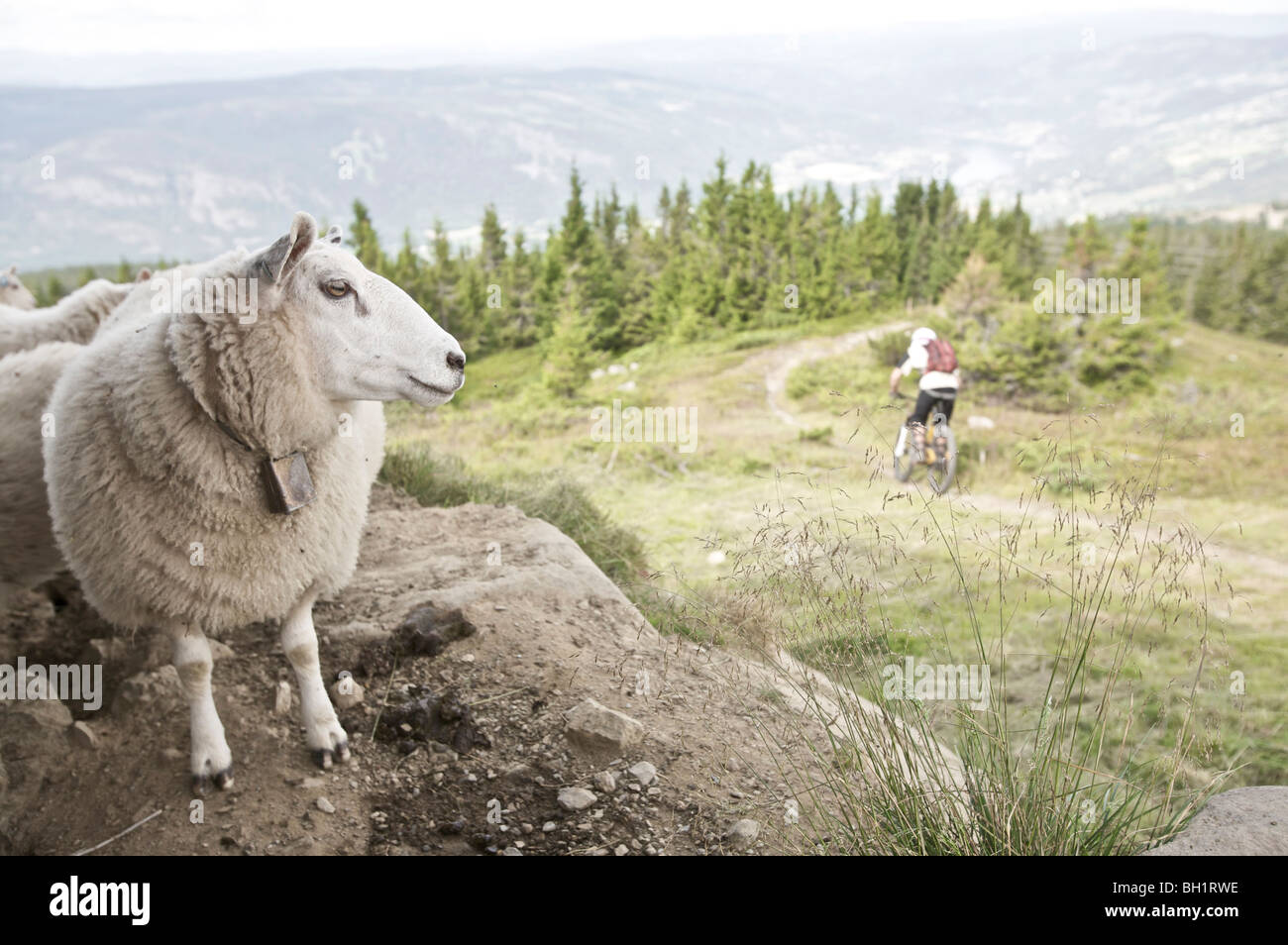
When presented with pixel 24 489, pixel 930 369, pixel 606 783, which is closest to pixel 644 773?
pixel 606 783

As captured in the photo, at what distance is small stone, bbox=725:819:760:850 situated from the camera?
2.87m

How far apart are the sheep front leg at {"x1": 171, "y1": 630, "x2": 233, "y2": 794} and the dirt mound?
0.08 meters

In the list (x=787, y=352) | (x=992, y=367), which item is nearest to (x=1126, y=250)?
(x=992, y=367)

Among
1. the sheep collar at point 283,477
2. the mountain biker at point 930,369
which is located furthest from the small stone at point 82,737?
the mountain biker at point 930,369

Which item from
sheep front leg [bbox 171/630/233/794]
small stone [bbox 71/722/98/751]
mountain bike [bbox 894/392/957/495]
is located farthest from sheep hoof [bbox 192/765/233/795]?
A: mountain bike [bbox 894/392/957/495]

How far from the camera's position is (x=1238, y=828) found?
8.71 feet

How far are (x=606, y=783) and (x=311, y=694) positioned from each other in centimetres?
127

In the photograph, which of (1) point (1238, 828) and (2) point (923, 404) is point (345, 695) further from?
(2) point (923, 404)

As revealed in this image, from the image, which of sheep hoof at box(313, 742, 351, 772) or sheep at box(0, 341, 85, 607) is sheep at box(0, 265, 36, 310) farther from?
sheep hoof at box(313, 742, 351, 772)

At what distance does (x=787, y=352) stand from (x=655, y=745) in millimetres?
27273

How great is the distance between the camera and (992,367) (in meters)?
24.9

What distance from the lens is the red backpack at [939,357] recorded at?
11734 mm

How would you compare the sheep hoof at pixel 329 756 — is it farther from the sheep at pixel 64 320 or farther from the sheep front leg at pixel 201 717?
the sheep at pixel 64 320

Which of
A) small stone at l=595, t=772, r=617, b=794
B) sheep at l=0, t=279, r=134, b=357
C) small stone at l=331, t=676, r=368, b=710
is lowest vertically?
small stone at l=595, t=772, r=617, b=794
